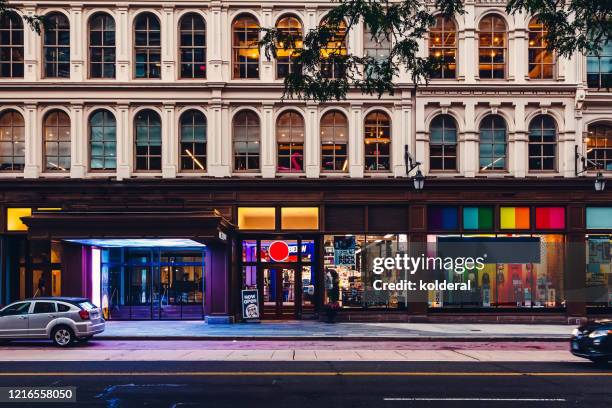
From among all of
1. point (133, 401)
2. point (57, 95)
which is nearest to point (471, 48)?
point (57, 95)

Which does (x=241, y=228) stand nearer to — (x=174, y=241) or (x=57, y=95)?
(x=174, y=241)

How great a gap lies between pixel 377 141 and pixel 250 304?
8.27m

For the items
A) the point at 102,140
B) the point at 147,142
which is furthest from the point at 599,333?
the point at 102,140

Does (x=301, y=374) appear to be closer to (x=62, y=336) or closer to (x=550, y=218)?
(x=62, y=336)

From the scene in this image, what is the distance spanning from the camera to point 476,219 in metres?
28.3

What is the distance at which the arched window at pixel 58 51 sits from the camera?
93.5ft

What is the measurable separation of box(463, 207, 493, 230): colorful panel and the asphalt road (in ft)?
36.6

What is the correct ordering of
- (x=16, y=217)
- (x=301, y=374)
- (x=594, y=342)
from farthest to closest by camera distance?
(x=16, y=217), (x=594, y=342), (x=301, y=374)

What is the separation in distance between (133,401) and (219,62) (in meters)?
18.5

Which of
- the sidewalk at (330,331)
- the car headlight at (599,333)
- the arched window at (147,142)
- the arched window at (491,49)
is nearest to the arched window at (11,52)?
the arched window at (147,142)

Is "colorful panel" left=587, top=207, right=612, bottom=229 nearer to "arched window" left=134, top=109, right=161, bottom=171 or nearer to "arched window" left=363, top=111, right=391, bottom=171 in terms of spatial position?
"arched window" left=363, top=111, right=391, bottom=171

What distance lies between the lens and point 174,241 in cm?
2694

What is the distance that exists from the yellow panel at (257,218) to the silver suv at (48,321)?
8479mm

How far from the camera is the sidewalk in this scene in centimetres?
2322
